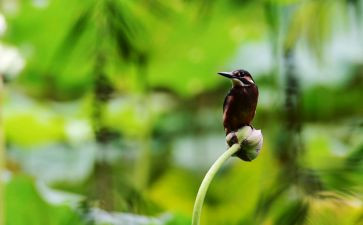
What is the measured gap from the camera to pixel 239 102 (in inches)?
9.5

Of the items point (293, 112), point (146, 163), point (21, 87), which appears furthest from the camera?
point (21, 87)

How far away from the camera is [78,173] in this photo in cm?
125

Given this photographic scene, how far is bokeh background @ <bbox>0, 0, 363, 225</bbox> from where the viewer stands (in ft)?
1.26

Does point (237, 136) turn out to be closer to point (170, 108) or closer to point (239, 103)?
point (239, 103)

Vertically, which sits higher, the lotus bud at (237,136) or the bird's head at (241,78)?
the bird's head at (241,78)

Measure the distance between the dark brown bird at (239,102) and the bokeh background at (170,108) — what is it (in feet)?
0.25

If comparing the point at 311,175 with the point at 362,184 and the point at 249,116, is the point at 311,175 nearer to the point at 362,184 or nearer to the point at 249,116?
the point at 362,184

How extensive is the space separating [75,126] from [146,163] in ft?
1.11

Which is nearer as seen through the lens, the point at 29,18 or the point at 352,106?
the point at 29,18

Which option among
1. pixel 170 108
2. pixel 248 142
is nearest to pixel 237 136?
pixel 248 142

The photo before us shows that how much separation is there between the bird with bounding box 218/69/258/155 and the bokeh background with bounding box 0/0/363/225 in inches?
3.0

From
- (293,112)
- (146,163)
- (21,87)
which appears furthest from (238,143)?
(21,87)

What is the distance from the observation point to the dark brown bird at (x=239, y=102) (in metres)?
0.24

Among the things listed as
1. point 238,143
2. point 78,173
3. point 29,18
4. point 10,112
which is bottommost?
point 238,143
